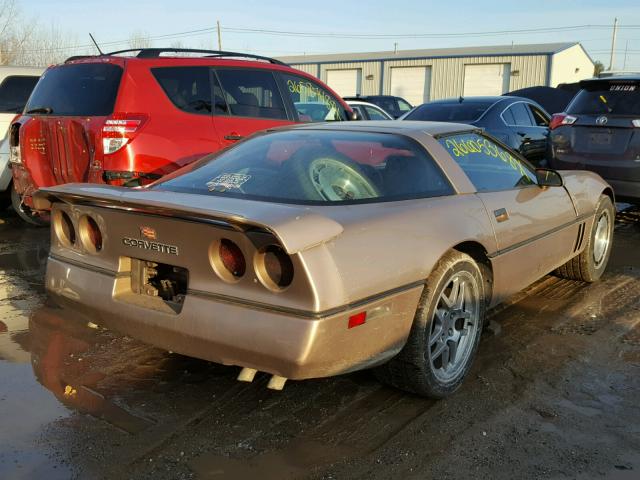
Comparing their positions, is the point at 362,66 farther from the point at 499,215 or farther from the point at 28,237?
the point at 499,215

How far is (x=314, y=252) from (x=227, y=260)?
43 cm

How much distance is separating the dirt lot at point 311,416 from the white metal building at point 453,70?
36812mm

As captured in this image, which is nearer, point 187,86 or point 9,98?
point 187,86

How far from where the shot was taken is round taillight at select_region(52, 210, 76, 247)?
3305 mm

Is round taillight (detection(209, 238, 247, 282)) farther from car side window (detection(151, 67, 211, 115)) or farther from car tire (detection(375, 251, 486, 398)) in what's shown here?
car side window (detection(151, 67, 211, 115))

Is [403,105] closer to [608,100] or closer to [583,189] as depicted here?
[608,100]

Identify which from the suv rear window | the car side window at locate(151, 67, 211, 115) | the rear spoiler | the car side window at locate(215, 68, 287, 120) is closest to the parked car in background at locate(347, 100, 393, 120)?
the car side window at locate(215, 68, 287, 120)

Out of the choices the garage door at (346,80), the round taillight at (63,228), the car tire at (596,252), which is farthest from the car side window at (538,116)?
the garage door at (346,80)

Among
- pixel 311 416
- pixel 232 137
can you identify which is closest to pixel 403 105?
pixel 232 137

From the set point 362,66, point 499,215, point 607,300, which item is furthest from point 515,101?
point 362,66

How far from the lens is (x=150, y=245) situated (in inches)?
114

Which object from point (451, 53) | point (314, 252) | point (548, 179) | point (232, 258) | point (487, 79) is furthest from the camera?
point (451, 53)

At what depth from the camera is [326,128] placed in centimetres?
383

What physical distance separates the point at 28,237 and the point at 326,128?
4.77 m
